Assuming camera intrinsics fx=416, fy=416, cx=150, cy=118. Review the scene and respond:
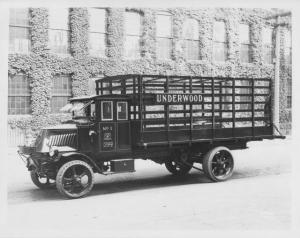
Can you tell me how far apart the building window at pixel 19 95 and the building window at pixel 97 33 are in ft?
13.5

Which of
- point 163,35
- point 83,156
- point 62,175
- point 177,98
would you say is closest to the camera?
point 62,175

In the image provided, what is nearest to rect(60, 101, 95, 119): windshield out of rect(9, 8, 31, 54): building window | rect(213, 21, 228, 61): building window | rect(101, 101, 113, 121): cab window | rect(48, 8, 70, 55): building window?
rect(101, 101, 113, 121): cab window

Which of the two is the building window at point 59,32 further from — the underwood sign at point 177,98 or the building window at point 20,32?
the underwood sign at point 177,98

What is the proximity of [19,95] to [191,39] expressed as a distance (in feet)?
37.5

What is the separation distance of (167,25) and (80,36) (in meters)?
5.77

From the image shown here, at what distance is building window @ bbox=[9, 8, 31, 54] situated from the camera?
21.0m

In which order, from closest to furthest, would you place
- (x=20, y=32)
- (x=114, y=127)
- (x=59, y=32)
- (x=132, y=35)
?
(x=114, y=127) < (x=20, y=32) < (x=59, y=32) < (x=132, y=35)

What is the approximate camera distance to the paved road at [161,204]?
24.3 ft

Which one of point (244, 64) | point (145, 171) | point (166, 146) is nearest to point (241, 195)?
point (166, 146)

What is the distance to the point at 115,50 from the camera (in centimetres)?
2386

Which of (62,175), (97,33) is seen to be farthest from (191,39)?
(62,175)

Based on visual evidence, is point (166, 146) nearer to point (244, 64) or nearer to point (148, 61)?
point (148, 61)

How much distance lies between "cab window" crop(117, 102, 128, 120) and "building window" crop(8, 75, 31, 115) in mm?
11896

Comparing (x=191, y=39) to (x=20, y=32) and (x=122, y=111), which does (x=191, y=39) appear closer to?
(x=20, y=32)
